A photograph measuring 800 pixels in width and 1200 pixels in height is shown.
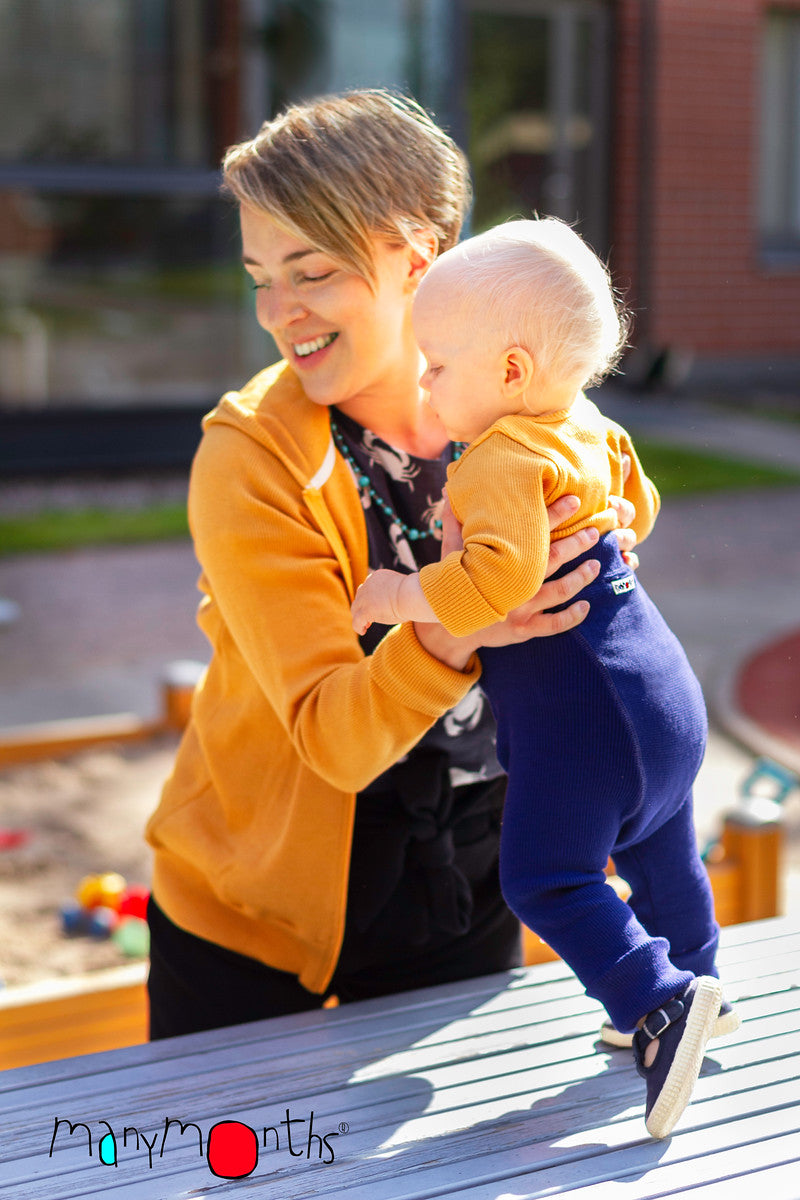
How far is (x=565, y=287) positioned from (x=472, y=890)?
857 millimetres

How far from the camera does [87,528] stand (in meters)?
7.62

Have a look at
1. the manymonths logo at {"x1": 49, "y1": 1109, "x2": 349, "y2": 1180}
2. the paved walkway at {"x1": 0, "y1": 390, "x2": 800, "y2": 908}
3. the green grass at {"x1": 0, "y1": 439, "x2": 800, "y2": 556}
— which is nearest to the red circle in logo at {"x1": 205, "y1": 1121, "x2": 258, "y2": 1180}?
the manymonths logo at {"x1": 49, "y1": 1109, "x2": 349, "y2": 1180}

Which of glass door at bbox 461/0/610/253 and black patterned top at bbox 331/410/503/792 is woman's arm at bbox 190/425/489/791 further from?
glass door at bbox 461/0/610/253

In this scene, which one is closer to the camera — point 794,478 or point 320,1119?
point 320,1119

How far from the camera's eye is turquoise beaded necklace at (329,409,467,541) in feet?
5.58

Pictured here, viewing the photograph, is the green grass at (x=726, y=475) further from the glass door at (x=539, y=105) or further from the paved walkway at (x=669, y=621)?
the glass door at (x=539, y=105)

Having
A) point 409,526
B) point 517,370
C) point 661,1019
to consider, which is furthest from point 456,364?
point 661,1019

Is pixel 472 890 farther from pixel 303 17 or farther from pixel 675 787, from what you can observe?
pixel 303 17

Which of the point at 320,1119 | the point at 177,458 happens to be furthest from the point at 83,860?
the point at 177,458

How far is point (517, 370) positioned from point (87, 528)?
253 inches

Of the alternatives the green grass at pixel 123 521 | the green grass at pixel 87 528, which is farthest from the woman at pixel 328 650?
the green grass at pixel 87 528

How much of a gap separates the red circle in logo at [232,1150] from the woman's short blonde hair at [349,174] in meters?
0.99

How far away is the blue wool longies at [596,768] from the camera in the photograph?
4.70ft

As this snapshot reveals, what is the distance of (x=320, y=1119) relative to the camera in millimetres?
1481
